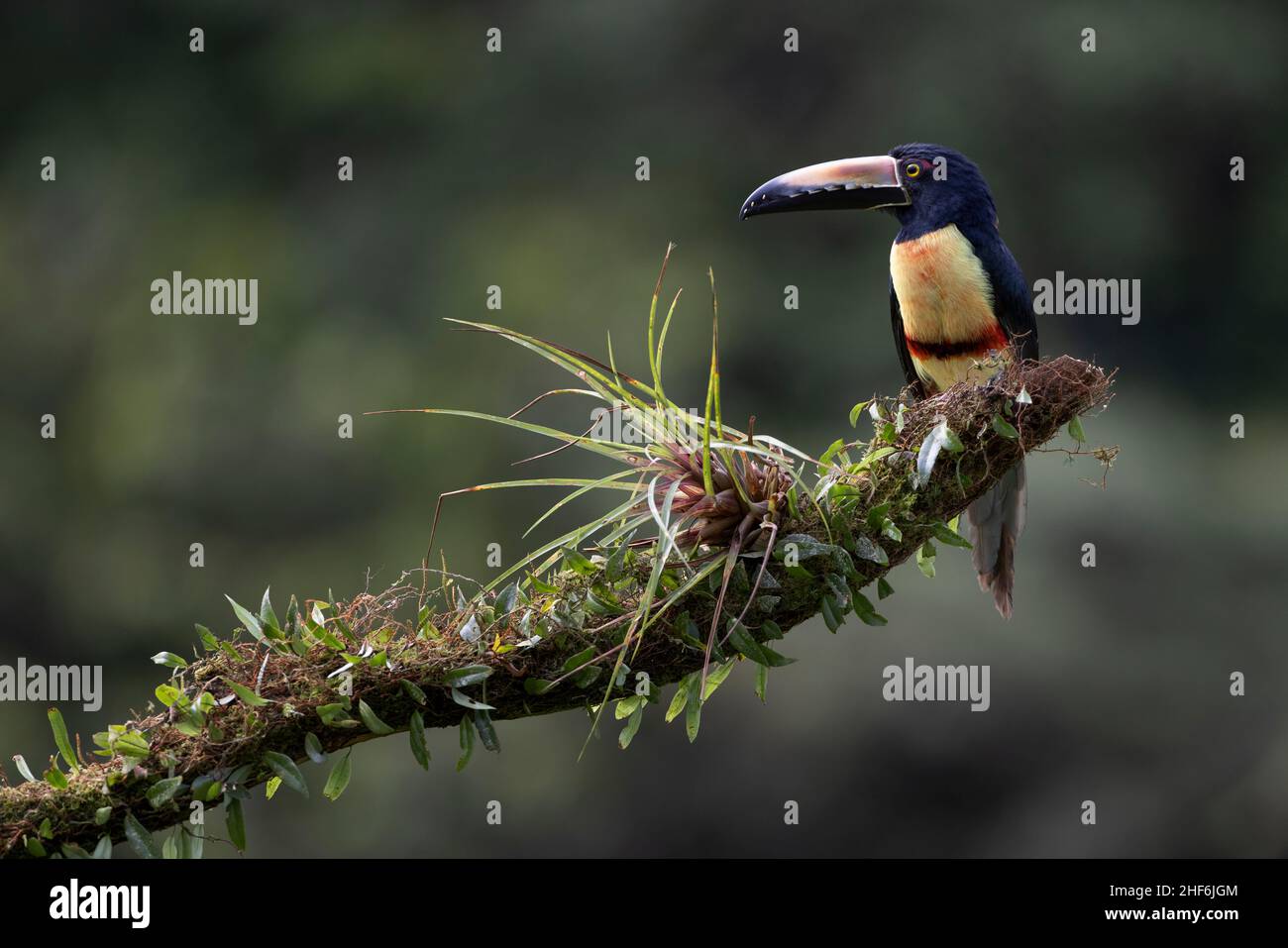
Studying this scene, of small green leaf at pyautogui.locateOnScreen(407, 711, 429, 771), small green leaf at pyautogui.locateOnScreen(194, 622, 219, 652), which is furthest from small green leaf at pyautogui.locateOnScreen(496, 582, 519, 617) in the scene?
small green leaf at pyautogui.locateOnScreen(194, 622, 219, 652)

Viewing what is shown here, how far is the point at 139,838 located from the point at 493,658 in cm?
70

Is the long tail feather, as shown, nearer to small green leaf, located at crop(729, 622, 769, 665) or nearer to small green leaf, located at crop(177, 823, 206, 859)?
small green leaf, located at crop(729, 622, 769, 665)

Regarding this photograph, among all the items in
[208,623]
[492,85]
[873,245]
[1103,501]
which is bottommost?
[208,623]

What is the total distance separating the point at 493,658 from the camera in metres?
2.78

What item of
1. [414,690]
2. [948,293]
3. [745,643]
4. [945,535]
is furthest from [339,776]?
[948,293]

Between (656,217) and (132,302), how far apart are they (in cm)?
344

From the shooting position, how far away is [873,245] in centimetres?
962

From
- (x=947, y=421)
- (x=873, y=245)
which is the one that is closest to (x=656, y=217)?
(x=873, y=245)

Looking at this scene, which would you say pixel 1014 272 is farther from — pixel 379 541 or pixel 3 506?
pixel 3 506

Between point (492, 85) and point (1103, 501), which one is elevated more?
point (492, 85)

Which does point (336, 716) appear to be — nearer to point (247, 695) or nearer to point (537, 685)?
point (247, 695)

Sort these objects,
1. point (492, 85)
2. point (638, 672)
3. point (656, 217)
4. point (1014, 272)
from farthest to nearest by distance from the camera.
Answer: point (492, 85)
point (656, 217)
point (1014, 272)
point (638, 672)

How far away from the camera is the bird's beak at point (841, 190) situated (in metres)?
4.19

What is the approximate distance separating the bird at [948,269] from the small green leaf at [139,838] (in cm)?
215
